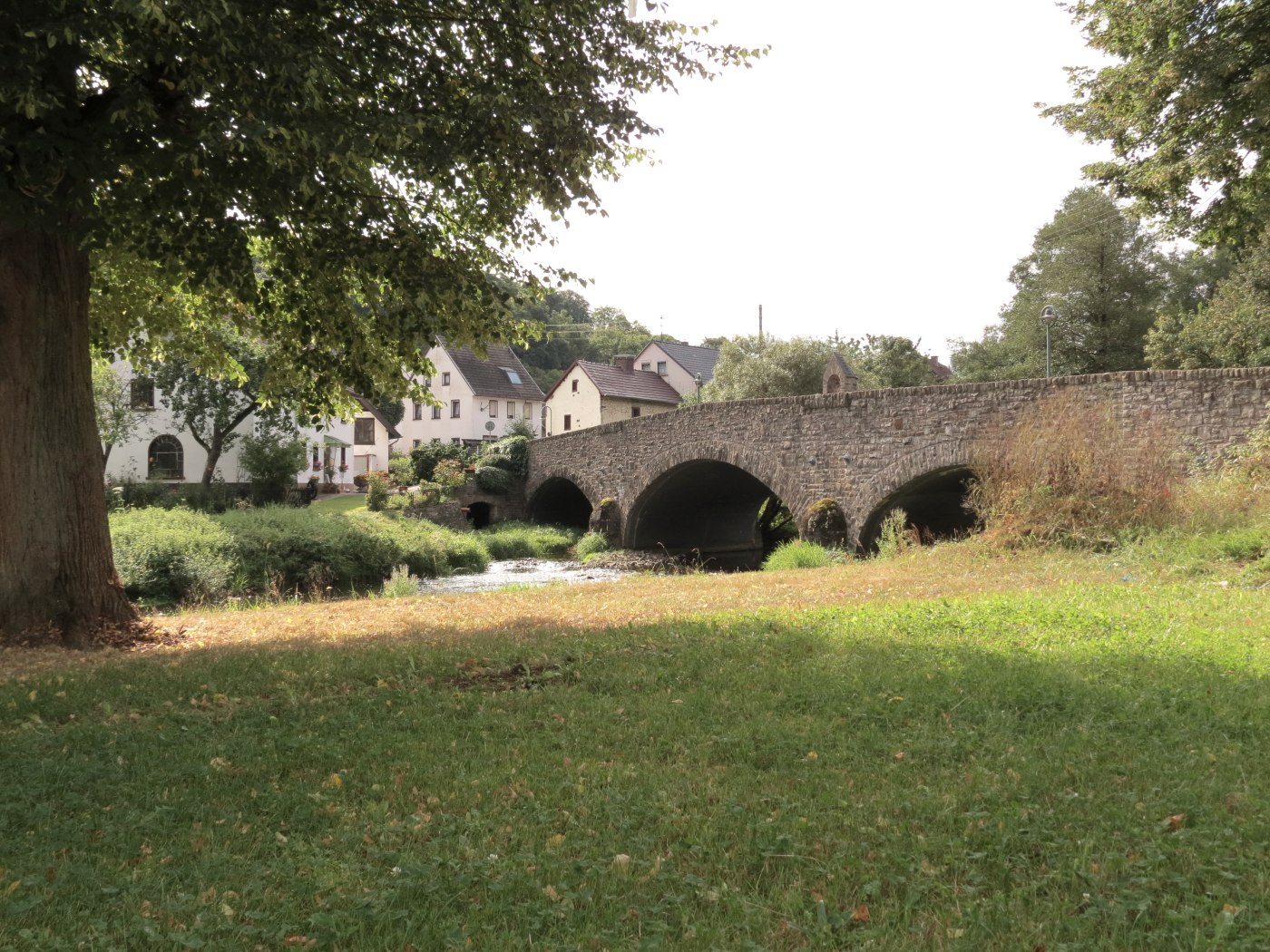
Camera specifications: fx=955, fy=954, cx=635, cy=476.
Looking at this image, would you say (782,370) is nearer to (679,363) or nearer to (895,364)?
(895,364)

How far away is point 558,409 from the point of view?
50.5m

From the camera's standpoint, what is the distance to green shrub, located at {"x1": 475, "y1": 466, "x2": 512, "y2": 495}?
33.4m

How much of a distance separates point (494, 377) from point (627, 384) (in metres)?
7.24

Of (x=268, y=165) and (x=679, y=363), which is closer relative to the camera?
(x=268, y=165)

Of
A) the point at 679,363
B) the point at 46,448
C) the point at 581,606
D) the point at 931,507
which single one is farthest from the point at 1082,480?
the point at 679,363

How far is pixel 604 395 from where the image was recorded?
47.1m

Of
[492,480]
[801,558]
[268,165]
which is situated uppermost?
[268,165]

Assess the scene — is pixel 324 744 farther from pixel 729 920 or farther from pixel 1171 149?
pixel 1171 149

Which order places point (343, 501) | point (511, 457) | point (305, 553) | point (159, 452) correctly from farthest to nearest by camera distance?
1. point (343, 501)
2. point (511, 457)
3. point (159, 452)
4. point (305, 553)

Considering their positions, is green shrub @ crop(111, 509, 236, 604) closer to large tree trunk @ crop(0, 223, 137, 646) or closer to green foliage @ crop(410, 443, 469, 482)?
large tree trunk @ crop(0, 223, 137, 646)

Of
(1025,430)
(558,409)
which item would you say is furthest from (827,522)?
(558,409)

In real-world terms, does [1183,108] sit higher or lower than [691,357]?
lower

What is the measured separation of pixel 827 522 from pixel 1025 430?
17.1ft

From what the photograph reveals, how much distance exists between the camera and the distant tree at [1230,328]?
79.3 feet
